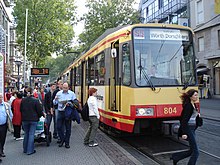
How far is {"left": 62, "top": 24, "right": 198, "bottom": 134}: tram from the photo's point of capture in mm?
7602

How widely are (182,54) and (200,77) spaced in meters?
21.6

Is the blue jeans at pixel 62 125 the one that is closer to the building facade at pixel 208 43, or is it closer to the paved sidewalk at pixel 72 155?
the paved sidewalk at pixel 72 155

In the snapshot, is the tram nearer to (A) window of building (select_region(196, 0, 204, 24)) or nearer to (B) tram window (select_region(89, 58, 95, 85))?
(B) tram window (select_region(89, 58, 95, 85))

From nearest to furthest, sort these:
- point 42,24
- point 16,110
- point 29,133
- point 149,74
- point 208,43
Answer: point 29,133, point 149,74, point 16,110, point 208,43, point 42,24

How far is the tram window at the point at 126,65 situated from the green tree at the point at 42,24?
27570mm

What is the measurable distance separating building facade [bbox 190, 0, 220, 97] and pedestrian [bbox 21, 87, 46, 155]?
22.4 metres

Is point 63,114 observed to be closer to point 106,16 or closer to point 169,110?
point 169,110

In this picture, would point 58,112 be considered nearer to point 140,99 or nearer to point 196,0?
point 140,99

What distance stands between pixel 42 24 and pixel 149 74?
28548 millimetres

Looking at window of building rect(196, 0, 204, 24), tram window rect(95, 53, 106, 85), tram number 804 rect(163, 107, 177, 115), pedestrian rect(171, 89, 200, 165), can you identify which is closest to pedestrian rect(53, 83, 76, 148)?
tram window rect(95, 53, 106, 85)

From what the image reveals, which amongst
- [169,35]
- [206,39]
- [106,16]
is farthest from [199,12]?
[169,35]

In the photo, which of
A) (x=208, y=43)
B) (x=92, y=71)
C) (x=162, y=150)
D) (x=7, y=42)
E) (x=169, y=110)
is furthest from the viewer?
(x=7, y=42)

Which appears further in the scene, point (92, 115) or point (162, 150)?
point (92, 115)

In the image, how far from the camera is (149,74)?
309 inches
